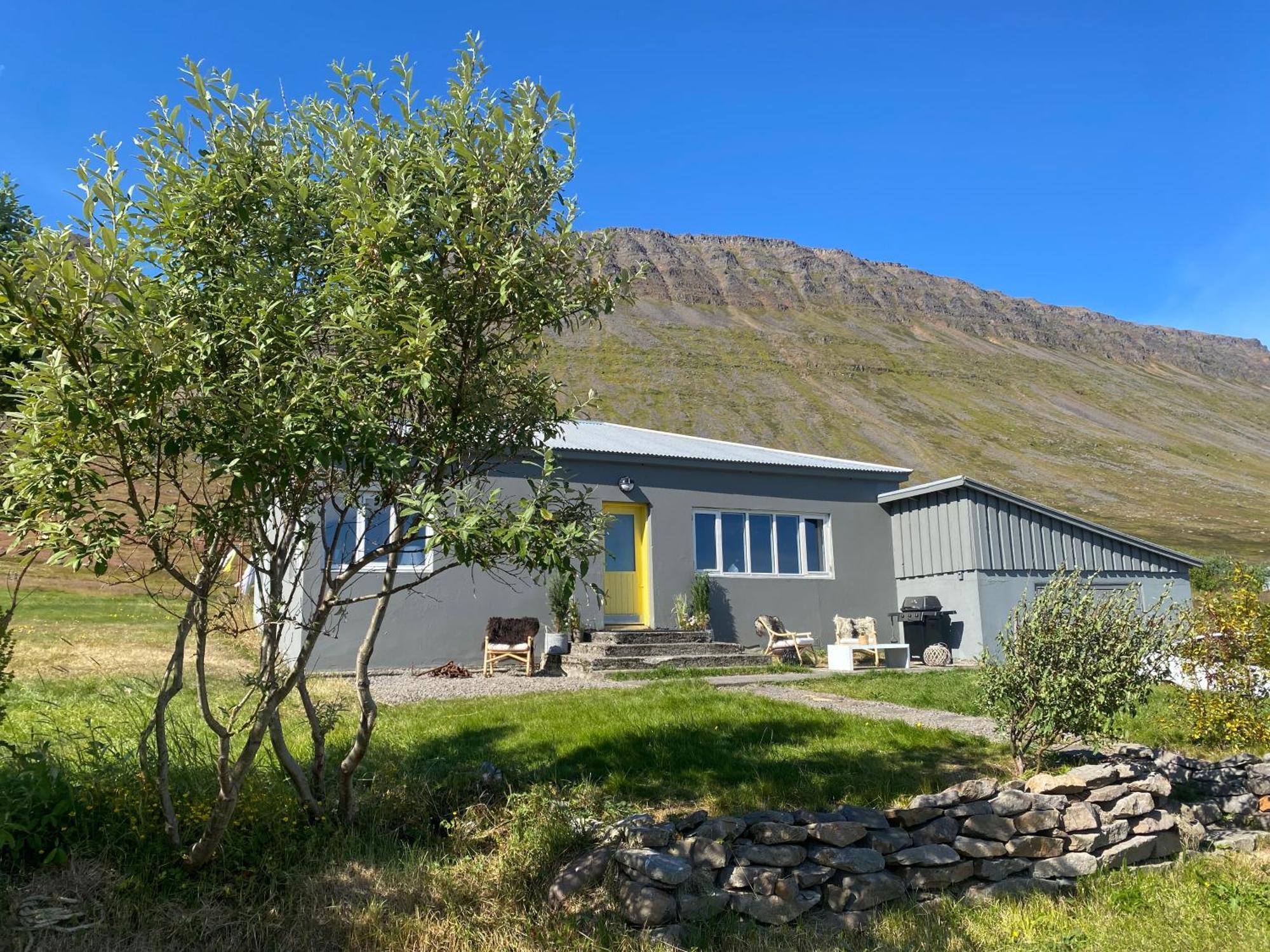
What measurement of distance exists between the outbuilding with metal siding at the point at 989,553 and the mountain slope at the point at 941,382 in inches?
1358

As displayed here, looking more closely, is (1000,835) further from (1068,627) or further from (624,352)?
(624,352)

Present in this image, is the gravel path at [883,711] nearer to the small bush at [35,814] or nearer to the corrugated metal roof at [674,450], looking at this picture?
the corrugated metal roof at [674,450]

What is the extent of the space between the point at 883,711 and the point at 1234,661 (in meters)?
3.05

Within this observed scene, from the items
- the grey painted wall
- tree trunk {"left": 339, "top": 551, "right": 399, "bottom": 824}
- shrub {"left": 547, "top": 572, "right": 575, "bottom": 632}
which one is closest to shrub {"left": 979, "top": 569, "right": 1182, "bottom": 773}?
tree trunk {"left": 339, "top": 551, "right": 399, "bottom": 824}

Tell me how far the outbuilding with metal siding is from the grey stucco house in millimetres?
29

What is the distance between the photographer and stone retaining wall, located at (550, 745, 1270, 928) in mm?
4695

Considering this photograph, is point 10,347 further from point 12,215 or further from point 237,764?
point 12,215

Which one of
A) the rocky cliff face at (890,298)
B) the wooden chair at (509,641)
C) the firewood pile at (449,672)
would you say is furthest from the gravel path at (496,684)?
the rocky cliff face at (890,298)

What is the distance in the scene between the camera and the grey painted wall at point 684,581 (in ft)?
43.0

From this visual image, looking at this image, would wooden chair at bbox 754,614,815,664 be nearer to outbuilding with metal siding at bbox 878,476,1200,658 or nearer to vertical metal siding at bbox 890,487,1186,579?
outbuilding with metal siding at bbox 878,476,1200,658

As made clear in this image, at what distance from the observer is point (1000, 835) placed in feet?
17.6

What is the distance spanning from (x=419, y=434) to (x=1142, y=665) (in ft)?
16.8

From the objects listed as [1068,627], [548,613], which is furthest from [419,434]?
[548,613]

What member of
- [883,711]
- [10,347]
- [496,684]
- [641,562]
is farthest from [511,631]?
[10,347]
